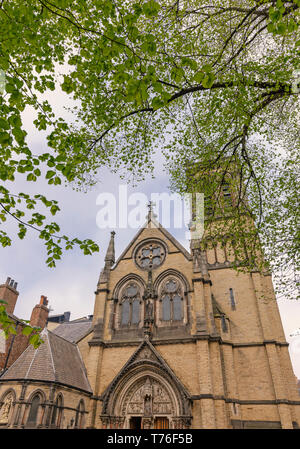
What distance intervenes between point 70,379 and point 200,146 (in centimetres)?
1500

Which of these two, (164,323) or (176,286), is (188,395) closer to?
(164,323)

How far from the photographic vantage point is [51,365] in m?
16.8

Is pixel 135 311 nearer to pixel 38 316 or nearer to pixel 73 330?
pixel 38 316

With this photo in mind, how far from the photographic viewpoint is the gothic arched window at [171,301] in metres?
19.6

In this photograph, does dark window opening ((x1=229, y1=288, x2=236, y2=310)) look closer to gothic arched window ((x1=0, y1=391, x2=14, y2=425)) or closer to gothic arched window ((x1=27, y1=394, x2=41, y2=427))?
gothic arched window ((x1=27, y1=394, x2=41, y2=427))

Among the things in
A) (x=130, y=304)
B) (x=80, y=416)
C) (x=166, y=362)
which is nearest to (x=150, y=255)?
(x=130, y=304)

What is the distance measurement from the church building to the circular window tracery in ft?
0.48

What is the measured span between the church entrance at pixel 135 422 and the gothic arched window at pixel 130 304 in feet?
18.0

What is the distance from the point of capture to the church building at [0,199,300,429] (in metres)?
15.8

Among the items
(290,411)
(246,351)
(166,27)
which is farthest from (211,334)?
(166,27)

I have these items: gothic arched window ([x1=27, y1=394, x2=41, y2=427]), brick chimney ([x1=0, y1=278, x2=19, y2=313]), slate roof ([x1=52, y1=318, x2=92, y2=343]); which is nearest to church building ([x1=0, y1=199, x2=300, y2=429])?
gothic arched window ([x1=27, y1=394, x2=41, y2=427])

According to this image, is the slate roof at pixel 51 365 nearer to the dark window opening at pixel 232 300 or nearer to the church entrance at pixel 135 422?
the church entrance at pixel 135 422

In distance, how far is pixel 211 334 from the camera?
17766 millimetres

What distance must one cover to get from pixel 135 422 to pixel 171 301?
7.48 metres
